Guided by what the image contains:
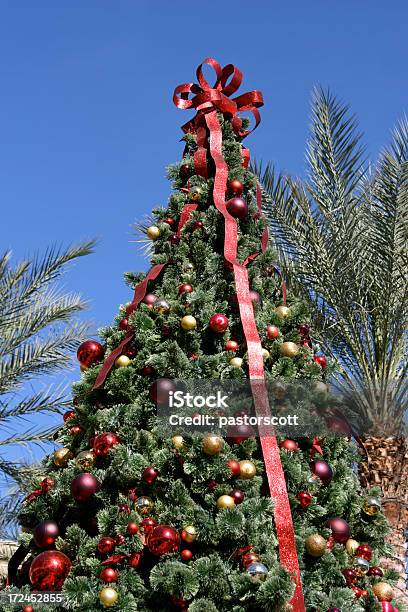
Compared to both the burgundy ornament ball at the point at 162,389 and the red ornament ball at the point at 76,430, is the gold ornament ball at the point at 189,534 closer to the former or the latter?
the burgundy ornament ball at the point at 162,389

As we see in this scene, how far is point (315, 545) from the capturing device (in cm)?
282

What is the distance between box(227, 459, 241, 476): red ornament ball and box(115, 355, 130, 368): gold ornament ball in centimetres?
70

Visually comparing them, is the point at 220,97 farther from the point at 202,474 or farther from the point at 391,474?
the point at 391,474

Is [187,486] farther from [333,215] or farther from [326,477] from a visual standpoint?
[333,215]

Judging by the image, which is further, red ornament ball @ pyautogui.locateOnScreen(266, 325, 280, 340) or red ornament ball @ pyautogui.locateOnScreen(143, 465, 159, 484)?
red ornament ball @ pyautogui.locateOnScreen(266, 325, 280, 340)

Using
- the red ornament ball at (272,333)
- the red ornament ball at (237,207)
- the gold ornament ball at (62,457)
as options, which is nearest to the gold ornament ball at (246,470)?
the red ornament ball at (272,333)

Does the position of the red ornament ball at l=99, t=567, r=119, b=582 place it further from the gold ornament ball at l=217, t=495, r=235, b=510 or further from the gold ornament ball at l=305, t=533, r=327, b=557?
Result: the gold ornament ball at l=305, t=533, r=327, b=557

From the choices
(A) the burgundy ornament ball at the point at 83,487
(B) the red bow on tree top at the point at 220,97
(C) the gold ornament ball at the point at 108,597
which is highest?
(B) the red bow on tree top at the point at 220,97

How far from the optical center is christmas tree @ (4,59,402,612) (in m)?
2.72

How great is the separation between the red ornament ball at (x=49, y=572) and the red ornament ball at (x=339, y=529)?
3.58ft

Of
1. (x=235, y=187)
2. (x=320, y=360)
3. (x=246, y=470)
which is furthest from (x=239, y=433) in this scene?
(x=235, y=187)

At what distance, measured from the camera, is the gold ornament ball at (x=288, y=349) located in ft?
10.8

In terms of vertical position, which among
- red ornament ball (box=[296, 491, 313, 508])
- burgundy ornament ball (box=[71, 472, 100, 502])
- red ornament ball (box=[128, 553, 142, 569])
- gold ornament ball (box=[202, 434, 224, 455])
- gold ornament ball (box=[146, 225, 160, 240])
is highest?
gold ornament ball (box=[146, 225, 160, 240])

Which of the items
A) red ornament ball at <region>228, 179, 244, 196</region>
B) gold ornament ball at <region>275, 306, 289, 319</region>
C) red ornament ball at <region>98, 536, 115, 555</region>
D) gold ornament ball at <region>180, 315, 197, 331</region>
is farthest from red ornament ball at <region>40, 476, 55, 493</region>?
red ornament ball at <region>228, 179, 244, 196</region>
